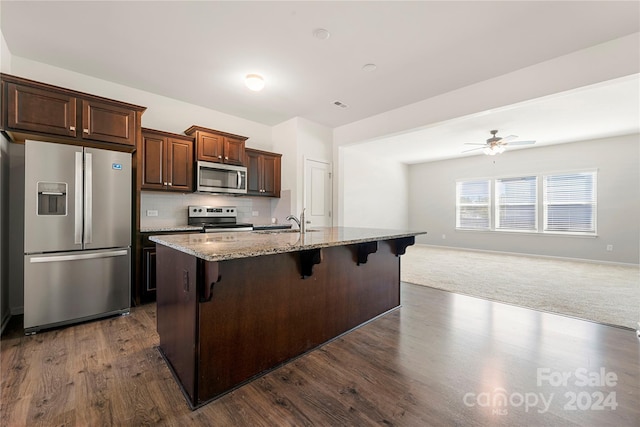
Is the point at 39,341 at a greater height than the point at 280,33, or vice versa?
the point at 280,33

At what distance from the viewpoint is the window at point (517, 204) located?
680cm

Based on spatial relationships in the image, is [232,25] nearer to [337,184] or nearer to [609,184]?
[337,184]

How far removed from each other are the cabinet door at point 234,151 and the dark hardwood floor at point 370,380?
2.50m

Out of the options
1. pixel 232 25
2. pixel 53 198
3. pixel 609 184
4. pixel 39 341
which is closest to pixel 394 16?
pixel 232 25

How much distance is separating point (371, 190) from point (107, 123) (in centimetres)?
562

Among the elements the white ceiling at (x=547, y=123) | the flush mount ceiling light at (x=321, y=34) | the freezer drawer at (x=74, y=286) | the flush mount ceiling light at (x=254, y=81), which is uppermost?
the flush mount ceiling light at (x=321, y=34)

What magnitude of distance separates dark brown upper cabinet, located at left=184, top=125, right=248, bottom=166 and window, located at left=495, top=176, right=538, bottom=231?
22.5 feet

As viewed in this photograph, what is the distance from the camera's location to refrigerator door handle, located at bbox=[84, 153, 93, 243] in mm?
2650

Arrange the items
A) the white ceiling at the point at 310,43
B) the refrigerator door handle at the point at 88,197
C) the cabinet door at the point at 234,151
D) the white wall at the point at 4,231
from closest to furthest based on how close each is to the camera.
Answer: the white ceiling at the point at 310,43 < the white wall at the point at 4,231 < the refrigerator door handle at the point at 88,197 < the cabinet door at the point at 234,151

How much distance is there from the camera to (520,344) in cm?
226

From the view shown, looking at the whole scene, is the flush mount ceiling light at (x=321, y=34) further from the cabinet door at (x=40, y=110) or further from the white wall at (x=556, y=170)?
the white wall at (x=556, y=170)

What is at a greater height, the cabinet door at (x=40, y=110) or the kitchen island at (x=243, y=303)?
the cabinet door at (x=40, y=110)

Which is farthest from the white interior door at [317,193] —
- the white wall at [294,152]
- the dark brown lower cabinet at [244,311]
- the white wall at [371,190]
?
the dark brown lower cabinet at [244,311]

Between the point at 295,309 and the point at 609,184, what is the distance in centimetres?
760
